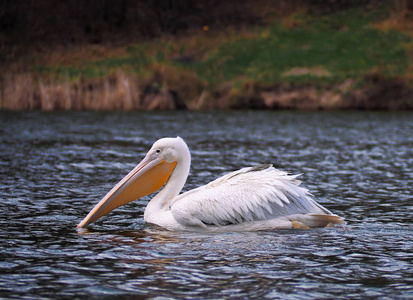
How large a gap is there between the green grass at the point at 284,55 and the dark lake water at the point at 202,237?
16336 mm

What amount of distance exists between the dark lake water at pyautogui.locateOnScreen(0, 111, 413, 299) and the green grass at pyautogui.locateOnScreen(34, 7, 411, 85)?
53.6ft

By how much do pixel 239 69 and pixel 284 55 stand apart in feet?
8.35

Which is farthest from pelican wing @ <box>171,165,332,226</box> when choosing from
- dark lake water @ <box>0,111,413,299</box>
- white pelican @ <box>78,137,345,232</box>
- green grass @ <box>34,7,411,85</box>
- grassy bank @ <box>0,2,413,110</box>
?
green grass @ <box>34,7,411,85</box>

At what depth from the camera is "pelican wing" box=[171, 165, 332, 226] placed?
261 inches

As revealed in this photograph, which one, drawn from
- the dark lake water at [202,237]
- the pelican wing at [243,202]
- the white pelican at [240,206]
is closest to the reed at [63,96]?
the dark lake water at [202,237]

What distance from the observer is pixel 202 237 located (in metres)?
6.40

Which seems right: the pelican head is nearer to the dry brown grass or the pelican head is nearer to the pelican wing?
the pelican wing

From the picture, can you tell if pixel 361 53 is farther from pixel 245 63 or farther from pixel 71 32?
pixel 71 32

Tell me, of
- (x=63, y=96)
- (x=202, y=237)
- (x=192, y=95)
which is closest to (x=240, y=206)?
(x=202, y=237)

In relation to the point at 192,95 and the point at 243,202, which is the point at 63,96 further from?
the point at 243,202

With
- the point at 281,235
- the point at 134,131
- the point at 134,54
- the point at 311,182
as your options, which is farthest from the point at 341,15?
the point at 281,235

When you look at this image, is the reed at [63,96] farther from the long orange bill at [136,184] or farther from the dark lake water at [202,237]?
the long orange bill at [136,184]

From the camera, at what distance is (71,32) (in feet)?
138

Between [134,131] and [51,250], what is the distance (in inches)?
506
